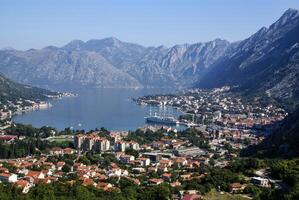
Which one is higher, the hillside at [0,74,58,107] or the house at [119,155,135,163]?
the hillside at [0,74,58,107]

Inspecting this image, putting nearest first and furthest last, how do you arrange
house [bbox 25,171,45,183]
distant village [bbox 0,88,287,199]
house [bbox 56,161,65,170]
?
house [bbox 25,171,45,183] → distant village [bbox 0,88,287,199] → house [bbox 56,161,65,170]

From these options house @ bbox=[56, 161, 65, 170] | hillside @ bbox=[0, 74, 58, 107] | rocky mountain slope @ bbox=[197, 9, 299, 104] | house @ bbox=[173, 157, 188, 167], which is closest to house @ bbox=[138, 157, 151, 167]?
house @ bbox=[173, 157, 188, 167]

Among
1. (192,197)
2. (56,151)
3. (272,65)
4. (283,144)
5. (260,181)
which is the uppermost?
(272,65)

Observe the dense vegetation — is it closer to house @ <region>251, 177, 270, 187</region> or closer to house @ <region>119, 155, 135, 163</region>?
house @ <region>119, 155, 135, 163</region>

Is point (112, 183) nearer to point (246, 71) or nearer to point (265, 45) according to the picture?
point (246, 71)

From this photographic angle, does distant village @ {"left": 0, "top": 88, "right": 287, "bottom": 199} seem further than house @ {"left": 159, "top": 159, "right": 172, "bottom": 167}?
No

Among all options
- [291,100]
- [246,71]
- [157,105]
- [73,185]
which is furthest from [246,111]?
[73,185]

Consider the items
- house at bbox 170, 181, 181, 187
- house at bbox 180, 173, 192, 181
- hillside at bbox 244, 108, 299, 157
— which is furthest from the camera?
hillside at bbox 244, 108, 299, 157

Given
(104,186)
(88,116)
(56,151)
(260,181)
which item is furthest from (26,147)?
(88,116)

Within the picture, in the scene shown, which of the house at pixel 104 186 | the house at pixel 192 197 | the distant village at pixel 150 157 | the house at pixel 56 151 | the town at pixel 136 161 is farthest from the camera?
the house at pixel 56 151

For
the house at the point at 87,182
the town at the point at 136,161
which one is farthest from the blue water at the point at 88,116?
the house at the point at 87,182

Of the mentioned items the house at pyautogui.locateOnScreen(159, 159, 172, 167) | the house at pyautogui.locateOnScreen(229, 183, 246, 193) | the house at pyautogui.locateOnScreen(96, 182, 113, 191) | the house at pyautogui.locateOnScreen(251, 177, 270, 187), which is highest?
the house at pyautogui.locateOnScreen(251, 177, 270, 187)

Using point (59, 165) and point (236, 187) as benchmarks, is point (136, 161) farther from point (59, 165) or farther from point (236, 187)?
point (236, 187)

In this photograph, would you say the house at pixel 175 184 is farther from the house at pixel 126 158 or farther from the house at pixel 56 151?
the house at pixel 56 151
